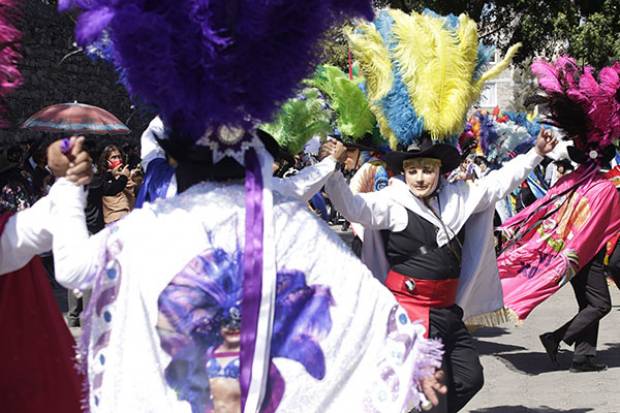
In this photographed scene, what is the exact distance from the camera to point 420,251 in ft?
17.5

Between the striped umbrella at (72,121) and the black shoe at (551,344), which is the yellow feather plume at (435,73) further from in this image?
the striped umbrella at (72,121)

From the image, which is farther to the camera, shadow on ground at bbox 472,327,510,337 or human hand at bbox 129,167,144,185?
human hand at bbox 129,167,144,185

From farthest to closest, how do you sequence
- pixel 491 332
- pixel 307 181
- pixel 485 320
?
pixel 491 332
pixel 485 320
pixel 307 181

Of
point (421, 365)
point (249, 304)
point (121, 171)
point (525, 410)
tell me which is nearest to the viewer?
point (249, 304)

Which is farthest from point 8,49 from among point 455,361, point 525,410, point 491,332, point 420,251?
point 491,332

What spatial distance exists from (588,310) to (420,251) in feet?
8.99

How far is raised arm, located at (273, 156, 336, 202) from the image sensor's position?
3.89m

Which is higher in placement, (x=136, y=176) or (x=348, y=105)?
(x=348, y=105)

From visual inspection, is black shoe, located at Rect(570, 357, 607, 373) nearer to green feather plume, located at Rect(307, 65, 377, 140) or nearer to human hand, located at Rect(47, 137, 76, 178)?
green feather plume, located at Rect(307, 65, 377, 140)

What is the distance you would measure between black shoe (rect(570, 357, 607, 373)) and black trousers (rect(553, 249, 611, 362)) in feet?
0.09

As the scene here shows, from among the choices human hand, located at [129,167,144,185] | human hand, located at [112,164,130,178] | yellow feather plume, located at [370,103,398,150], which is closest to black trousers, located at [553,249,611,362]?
yellow feather plume, located at [370,103,398,150]

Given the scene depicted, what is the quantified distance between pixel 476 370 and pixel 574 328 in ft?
8.03

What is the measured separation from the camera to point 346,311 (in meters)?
3.56

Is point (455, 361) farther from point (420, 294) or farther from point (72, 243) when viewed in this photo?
point (72, 243)
